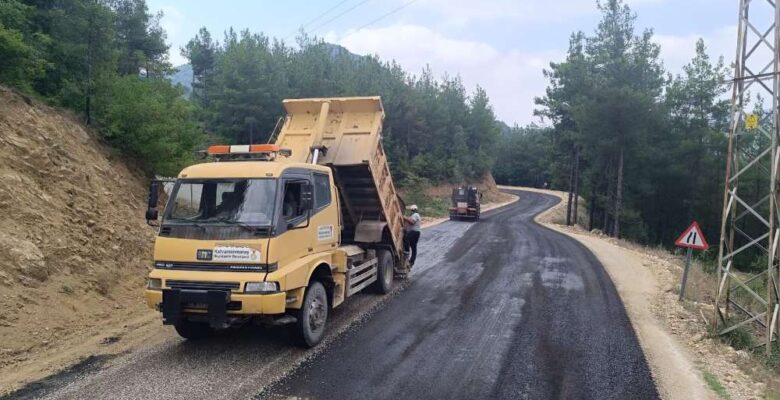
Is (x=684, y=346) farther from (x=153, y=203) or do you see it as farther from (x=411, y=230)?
(x=153, y=203)

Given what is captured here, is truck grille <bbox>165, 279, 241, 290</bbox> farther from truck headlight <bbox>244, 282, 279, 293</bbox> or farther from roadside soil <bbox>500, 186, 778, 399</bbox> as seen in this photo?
roadside soil <bbox>500, 186, 778, 399</bbox>

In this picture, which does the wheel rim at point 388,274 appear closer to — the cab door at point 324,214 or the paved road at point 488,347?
the paved road at point 488,347

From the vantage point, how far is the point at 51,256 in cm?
895

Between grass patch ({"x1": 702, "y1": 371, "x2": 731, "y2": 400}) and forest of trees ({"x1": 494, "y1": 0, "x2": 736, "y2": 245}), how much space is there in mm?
27089

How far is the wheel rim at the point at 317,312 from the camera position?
24.5 feet

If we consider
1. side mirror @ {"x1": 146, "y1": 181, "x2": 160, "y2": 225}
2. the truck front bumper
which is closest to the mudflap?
the truck front bumper

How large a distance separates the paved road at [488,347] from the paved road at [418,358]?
2 centimetres

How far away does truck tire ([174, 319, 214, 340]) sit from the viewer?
24.4 ft

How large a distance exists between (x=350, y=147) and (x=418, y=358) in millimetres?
4463

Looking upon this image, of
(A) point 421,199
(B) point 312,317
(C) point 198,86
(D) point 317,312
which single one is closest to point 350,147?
(D) point 317,312

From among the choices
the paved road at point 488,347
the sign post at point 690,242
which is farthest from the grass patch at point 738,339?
the sign post at point 690,242

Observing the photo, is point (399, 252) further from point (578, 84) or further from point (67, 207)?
point (578, 84)

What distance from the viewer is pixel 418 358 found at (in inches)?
282

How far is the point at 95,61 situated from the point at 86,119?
1634mm
